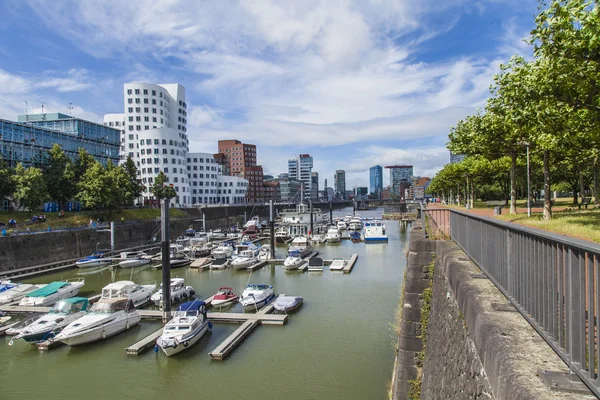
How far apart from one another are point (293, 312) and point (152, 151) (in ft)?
285

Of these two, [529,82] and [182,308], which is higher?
[529,82]

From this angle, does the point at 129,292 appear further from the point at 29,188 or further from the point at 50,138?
the point at 50,138

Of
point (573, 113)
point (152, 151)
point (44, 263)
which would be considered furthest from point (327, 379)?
point (152, 151)

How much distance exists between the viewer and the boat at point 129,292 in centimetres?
2784

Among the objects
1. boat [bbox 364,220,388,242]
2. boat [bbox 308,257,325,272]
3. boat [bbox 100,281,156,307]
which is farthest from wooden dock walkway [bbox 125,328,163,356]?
boat [bbox 364,220,388,242]

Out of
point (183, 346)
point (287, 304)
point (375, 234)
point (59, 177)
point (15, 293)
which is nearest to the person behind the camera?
point (183, 346)

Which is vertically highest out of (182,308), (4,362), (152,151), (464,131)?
(152,151)

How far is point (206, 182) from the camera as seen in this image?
11850cm

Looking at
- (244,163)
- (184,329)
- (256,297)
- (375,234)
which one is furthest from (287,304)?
(244,163)

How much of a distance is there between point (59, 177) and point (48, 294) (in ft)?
124

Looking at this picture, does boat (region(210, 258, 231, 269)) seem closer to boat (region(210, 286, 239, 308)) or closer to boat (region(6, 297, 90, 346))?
boat (region(210, 286, 239, 308))

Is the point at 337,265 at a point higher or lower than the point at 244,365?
higher

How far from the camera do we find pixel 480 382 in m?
4.51

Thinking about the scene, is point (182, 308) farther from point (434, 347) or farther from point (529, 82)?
point (529, 82)
